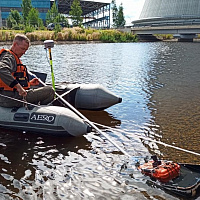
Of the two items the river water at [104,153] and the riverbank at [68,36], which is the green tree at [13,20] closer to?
the riverbank at [68,36]

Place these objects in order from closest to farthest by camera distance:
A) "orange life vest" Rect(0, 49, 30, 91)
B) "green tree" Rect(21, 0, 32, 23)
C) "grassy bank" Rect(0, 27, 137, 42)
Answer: "orange life vest" Rect(0, 49, 30, 91), "grassy bank" Rect(0, 27, 137, 42), "green tree" Rect(21, 0, 32, 23)

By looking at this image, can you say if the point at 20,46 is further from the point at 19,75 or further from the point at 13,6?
the point at 13,6

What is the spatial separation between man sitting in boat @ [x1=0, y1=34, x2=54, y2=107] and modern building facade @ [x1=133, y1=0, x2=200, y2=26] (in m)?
67.6

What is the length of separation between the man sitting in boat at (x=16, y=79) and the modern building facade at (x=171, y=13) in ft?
222

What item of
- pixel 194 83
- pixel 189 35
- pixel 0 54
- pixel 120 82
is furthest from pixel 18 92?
pixel 189 35

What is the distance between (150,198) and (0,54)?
15.1 feet

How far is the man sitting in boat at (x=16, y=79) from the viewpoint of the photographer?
5.95 meters

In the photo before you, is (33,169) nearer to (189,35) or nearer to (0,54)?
(0,54)

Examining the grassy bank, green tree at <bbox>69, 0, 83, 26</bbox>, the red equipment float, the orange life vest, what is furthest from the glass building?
the red equipment float

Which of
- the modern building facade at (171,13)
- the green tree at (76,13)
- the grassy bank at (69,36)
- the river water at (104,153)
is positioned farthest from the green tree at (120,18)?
the river water at (104,153)

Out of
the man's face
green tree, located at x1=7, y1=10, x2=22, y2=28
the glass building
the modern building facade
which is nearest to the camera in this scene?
the man's face

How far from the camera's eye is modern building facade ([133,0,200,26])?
2792 inches

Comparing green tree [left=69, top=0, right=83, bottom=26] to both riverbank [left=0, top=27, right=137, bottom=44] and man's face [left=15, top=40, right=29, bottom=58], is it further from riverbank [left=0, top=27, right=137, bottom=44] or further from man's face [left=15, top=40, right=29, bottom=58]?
man's face [left=15, top=40, right=29, bottom=58]

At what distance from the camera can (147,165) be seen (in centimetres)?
462
